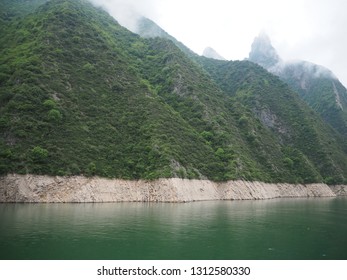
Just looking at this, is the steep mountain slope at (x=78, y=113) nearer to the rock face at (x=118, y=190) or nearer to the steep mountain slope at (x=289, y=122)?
the rock face at (x=118, y=190)

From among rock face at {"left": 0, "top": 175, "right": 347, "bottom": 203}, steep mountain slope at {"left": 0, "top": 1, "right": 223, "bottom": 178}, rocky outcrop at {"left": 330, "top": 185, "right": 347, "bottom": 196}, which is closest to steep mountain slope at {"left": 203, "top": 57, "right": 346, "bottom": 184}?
rocky outcrop at {"left": 330, "top": 185, "right": 347, "bottom": 196}

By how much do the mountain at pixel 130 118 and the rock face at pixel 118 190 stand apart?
1.72 m

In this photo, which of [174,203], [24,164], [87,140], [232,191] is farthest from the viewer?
[232,191]

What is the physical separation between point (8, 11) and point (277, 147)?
11861 centimetres

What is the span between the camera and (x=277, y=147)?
418 feet

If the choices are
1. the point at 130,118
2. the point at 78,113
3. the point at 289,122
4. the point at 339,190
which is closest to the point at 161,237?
the point at 78,113

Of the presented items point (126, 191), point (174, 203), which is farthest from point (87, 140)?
point (174, 203)

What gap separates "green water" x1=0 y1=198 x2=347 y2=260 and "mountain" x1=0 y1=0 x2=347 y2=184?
24.7m

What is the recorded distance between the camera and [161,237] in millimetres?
31516

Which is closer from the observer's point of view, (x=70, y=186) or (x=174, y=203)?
(x=70, y=186)

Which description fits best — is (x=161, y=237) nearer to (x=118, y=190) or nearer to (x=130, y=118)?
(x=118, y=190)

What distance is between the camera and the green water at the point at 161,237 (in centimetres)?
2486

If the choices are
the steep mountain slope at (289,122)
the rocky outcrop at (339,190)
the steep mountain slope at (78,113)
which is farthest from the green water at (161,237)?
the rocky outcrop at (339,190)

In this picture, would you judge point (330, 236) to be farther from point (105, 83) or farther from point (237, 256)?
point (105, 83)
